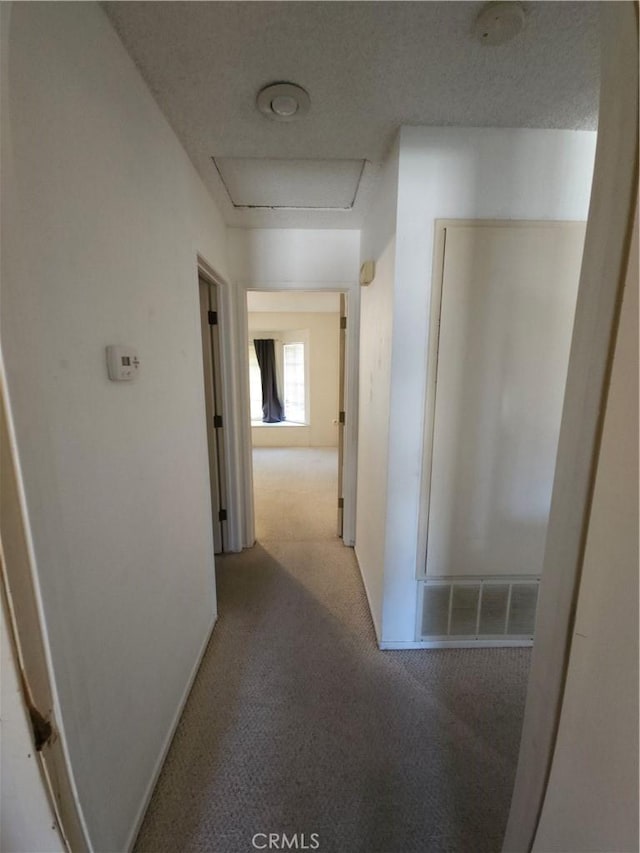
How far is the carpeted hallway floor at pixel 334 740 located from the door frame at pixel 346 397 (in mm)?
707

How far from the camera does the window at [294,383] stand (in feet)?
20.5

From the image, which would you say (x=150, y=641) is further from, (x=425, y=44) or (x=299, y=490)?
(x=299, y=490)

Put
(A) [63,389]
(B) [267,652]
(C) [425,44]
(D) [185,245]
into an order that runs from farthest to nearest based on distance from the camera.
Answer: (B) [267,652]
(D) [185,245]
(C) [425,44]
(A) [63,389]

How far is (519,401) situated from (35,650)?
1807mm

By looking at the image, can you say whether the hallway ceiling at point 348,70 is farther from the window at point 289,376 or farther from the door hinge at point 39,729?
the window at point 289,376

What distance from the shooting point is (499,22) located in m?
0.97

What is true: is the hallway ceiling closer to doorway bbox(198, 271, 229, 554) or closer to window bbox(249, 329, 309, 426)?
doorway bbox(198, 271, 229, 554)

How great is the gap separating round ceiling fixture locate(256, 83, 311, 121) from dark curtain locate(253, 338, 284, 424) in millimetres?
4801

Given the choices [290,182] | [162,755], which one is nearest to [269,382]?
[290,182]

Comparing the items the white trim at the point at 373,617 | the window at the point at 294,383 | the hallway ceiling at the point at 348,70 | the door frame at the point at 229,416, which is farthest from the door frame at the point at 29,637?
the window at the point at 294,383

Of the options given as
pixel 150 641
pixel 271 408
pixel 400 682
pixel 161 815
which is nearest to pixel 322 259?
pixel 150 641

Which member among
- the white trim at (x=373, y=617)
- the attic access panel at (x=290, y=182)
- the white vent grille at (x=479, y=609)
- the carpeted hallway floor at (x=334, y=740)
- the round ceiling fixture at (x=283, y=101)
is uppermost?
the attic access panel at (x=290, y=182)

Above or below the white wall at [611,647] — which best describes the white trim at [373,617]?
below

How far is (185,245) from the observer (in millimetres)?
1571
